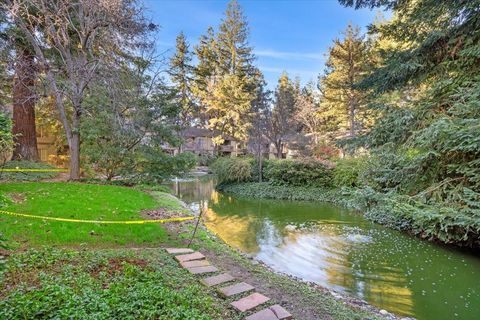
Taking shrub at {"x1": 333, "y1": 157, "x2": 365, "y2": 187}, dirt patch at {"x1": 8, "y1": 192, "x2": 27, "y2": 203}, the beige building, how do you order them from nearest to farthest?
dirt patch at {"x1": 8, "y1": 192, "x2": 27, "y2": 203}, shrub at {"x1": 333, "y1": 157, "x2": 365, "y2": 187}, the beige building

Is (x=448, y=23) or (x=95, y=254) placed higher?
(x=448, y=23)

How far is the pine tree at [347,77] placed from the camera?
21.6 meters

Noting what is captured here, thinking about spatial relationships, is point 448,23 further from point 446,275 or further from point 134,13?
point 134,13

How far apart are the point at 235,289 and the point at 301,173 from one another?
1437 cm

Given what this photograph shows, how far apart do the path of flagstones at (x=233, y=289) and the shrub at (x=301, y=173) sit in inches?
530

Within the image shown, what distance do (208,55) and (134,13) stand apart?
69.9ft

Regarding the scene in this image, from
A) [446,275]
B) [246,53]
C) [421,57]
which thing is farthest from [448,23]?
[246,53]

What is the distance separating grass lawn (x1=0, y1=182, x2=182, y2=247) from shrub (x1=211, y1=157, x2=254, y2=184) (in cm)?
1034

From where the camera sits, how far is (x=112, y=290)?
2949 millimetres

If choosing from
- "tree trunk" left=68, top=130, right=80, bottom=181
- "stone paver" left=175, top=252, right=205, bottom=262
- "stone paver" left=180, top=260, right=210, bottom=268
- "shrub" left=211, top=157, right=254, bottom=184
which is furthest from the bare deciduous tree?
"shrub" left=211, top=157, right=254, bottom=184

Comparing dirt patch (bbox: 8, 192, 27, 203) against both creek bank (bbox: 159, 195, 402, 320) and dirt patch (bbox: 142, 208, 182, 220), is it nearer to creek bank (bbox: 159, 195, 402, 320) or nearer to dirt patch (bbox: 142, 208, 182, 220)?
dirt patch (bbox: 142, 208, 182, 220)

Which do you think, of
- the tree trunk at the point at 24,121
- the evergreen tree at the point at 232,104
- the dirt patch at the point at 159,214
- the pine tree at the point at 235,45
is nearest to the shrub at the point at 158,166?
the dirt patch at the point at 159,214

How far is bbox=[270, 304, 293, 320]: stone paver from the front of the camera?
2899 mm

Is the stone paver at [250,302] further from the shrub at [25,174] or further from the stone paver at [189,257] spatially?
the shrub at [25,174]
